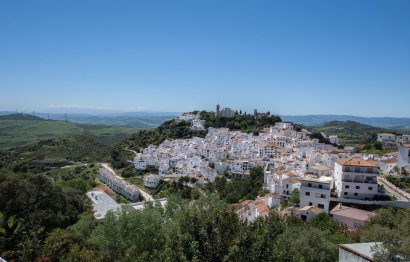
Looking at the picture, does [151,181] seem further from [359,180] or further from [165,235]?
[165,235]

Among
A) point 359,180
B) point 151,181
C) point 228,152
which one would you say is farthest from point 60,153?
point 359,180

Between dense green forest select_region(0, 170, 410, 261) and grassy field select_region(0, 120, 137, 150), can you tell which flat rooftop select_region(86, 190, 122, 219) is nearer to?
dense green forest select_region(0, 170, 410, 261)

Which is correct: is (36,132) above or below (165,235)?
below

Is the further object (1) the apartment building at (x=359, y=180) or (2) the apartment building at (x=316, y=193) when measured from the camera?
(1) the apartment building at (x=359, y=180)

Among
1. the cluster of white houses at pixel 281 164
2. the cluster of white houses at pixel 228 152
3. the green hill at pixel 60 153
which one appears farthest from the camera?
the green hill at pixel 60 153

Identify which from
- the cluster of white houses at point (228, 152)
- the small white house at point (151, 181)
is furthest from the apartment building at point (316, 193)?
the small white house at point (151, 181)

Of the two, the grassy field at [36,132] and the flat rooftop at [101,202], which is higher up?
the flat rooftop at [101,202]

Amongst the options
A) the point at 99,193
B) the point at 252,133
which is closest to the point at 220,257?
the point at 99,193

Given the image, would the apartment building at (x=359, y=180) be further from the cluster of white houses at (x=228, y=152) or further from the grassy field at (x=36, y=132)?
the grassy field at (x=36, y=132)

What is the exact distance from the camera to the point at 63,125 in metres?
189

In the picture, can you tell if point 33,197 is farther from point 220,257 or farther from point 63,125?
point 63,125

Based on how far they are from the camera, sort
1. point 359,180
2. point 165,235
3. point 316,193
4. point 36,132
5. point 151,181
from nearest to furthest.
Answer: point 165,235 < point 316,193 < point 359,180 < point 151,181 < point 36,132

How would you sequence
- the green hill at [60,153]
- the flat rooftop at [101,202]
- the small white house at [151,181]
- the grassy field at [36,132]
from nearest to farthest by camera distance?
the flat rooftop at [101,202]
the small white house at [151,181]
the green hill at [60,153]
the grassy field at [36,132]

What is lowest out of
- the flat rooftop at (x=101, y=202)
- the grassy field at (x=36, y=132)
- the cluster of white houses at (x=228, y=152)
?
the grassy field at (x=36, y=132)
